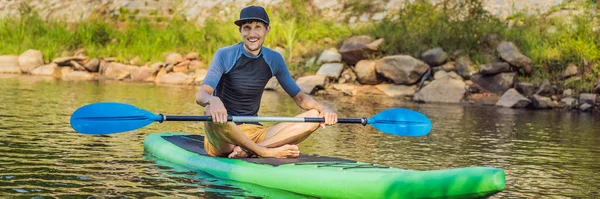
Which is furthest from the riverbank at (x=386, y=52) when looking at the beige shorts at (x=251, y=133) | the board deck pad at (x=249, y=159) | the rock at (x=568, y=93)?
the beige shorts at (x=251, y=133)

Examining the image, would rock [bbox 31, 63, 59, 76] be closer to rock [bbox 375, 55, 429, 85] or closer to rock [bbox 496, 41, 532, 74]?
rock [bbox 375, 55, 429, 85]

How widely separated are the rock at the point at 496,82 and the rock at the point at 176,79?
215 inches

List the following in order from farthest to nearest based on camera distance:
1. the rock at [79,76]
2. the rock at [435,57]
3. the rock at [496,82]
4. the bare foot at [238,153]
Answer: the rock at [79,76] → the rock at [435,57] → the rock at [496,82] → the bare foot at [238,153]

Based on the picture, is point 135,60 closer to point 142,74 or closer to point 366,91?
point 142,74

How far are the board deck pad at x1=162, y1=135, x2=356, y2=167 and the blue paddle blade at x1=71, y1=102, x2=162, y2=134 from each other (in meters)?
0.65

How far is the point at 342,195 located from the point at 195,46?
14405 millimetres

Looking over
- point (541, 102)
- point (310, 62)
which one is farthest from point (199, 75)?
point (541, 102)

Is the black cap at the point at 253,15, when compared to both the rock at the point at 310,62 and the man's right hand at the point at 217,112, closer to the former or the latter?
the man's right hand at the point at 217,112

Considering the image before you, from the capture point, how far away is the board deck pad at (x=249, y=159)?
6594 millimetres

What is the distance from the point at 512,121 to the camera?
12500 millimetres

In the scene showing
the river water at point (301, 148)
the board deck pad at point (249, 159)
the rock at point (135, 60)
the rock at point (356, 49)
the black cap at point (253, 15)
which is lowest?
the river water at point (301, 148)

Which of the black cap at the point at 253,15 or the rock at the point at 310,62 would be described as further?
the rock at the point at 310,62

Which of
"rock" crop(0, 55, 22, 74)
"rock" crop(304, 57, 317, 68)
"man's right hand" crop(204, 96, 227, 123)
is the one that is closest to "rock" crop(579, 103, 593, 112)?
"rock" crop(304, 57, 317, 68)

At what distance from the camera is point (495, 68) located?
53.0 ft
